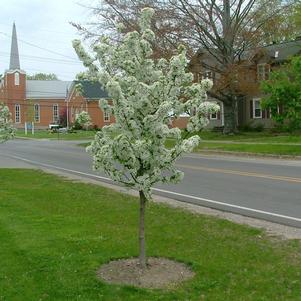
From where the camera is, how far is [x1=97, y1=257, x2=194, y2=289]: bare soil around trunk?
6.03 metres

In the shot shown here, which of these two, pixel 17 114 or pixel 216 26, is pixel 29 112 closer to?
pixel 17 114

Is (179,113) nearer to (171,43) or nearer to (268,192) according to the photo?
(268,192)

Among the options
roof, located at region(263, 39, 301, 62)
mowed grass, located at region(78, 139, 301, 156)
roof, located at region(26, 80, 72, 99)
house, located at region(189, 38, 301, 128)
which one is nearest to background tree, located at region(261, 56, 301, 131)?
mowed grass, located at region(78, 139, 301, 156)

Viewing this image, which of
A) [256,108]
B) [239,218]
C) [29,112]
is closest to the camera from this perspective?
[239,218]

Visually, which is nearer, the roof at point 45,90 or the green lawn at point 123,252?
the green lawn at point 123,252

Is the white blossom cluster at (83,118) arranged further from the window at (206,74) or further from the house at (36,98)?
the house at (36,98)

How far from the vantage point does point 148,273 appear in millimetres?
6367

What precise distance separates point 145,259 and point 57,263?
1067 millimetres

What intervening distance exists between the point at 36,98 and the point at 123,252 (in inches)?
3618

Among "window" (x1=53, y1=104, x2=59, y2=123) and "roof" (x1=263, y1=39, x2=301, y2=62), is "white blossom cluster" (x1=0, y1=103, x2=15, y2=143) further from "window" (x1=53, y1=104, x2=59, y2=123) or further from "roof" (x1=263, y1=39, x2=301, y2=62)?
"window" (x1=53, y1=104, x2=59, y2=123)

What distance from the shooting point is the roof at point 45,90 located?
97.1 metres

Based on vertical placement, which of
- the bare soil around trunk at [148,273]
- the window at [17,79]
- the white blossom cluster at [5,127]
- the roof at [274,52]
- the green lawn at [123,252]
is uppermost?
the window at [17,79]

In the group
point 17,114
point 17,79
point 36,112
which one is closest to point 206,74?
point 17,79

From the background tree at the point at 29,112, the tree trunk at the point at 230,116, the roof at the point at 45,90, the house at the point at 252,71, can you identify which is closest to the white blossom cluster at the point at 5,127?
the house at the point at 252,71
